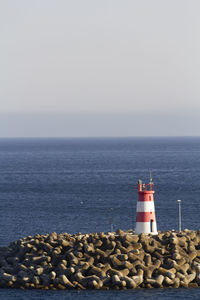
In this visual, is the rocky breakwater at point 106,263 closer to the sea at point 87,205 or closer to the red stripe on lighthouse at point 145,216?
the sea at point 87,205

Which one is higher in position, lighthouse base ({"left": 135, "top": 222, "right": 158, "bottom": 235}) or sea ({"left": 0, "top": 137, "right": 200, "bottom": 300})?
lighthouse base ({"left": 135, "top": 222, "right": 158, "bottom": 235})

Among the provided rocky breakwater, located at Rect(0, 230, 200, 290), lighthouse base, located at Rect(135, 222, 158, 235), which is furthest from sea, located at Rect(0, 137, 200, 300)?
lighthouse base, located at Rect(135, 222, 158, 235)

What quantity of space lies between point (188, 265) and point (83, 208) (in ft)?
101

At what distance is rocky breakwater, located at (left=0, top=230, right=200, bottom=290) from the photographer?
2608 centimetres

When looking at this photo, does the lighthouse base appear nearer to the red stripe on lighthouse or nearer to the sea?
the red stripe on lighthouse

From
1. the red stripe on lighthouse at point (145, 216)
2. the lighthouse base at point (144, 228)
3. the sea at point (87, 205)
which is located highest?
the red stripe on lighthouse at point (145, 216)

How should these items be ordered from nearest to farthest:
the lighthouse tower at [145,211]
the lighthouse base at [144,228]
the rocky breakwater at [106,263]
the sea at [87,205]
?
1. the rocky breakwater at [106,263]
2. the sea at [87,205]
3. the lighthouse tower at [145,211]
4. the lighthouse base at [144,228]

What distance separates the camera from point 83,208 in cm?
5738

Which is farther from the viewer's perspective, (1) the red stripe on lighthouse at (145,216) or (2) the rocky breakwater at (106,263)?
(1) the red stripe on lighthouse at (145,216)

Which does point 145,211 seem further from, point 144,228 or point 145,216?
point 144,228

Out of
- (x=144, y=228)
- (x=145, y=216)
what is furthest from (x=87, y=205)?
(x=145, y=216)

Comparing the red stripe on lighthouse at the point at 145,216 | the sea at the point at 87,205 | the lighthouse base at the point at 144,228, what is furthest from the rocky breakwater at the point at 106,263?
the red stripe on lighthouse at the point at 145,216

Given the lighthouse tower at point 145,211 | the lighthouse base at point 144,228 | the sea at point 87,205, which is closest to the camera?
the sea at point 87,205

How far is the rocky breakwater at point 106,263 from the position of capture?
26.1 meters
